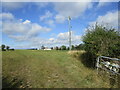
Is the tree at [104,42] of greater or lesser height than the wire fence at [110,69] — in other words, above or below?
above

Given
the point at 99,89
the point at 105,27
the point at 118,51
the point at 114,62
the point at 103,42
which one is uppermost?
the point at 105,27

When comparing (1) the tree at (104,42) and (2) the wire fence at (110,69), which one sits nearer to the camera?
(2) the wire fence at (110,69)

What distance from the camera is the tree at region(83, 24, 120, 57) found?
6.97 metres

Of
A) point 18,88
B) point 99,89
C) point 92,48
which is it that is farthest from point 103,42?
point 18,88

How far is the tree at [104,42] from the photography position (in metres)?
6.97

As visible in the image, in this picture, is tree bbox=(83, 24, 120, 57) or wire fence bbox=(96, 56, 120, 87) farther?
tree bbox=(83, 24, 120, 57)

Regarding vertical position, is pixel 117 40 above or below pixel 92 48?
above

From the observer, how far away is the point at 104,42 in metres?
7.00

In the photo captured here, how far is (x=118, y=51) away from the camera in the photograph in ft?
24.1

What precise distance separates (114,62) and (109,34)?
88.3 inches

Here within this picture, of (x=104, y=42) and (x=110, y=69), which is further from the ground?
(x=104, y=42)

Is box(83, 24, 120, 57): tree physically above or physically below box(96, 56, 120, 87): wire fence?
above

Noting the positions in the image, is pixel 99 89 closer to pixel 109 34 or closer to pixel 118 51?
pixel 118 51

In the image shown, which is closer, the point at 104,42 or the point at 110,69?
the point at 110,69
